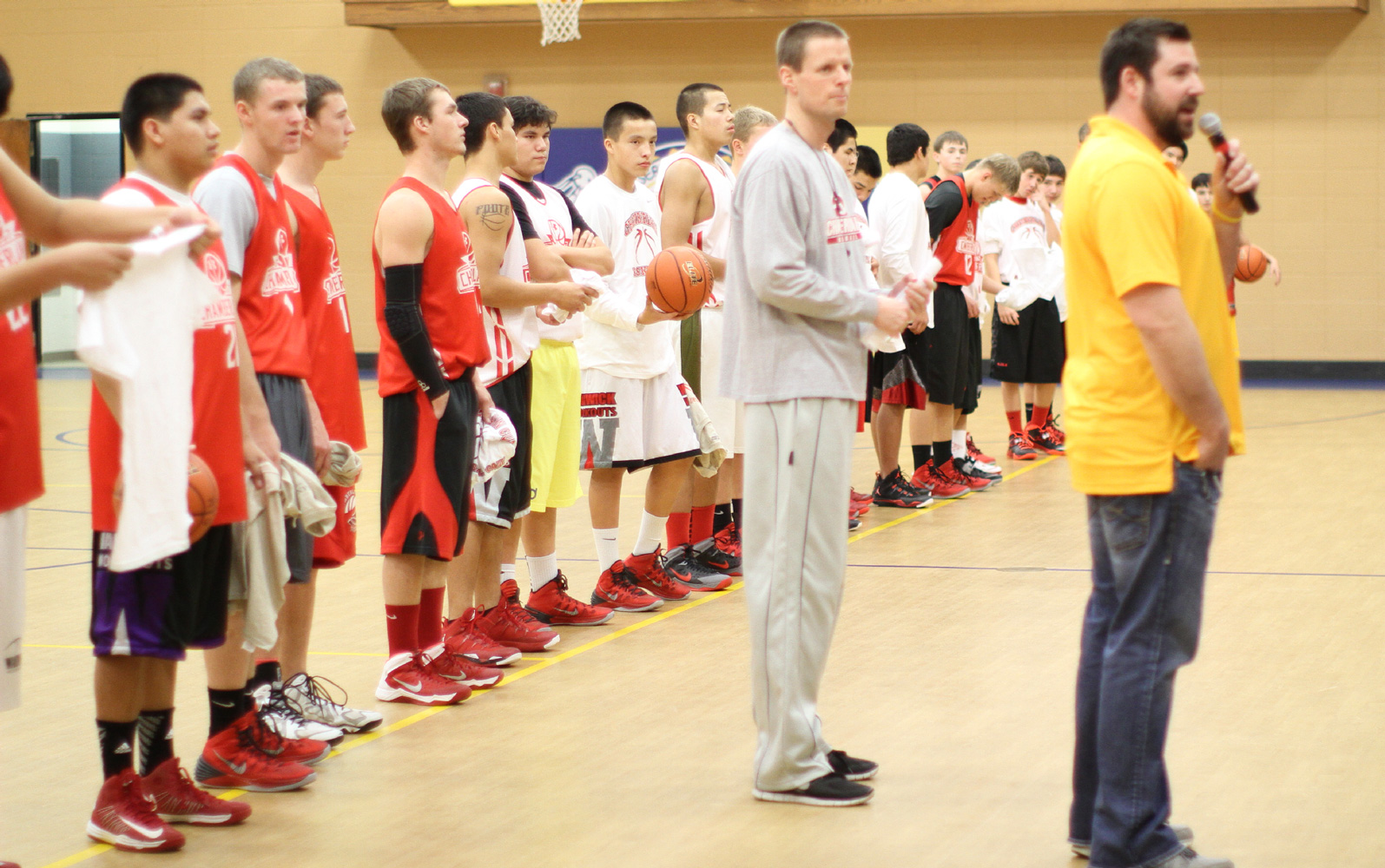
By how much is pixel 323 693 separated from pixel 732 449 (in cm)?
241

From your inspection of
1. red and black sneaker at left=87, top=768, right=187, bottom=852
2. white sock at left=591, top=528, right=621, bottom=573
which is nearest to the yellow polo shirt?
red and black sneaker at left=87, top=768, right=187, bottom=852

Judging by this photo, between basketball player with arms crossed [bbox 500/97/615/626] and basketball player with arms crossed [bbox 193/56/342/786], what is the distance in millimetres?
1253

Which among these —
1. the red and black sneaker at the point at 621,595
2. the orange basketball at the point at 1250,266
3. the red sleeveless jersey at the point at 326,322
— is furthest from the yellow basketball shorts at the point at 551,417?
the orange basketball at the point at 1250,266

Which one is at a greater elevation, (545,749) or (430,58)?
(430,58)

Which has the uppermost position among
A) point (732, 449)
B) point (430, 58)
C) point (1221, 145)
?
point (430, 58)

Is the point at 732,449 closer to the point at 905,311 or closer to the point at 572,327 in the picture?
the point at 572,327

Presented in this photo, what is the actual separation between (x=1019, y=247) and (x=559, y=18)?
22.2ft

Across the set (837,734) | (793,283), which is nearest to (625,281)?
(837,734)

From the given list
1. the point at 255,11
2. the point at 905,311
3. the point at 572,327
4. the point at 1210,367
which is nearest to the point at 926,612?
the point at 572,327

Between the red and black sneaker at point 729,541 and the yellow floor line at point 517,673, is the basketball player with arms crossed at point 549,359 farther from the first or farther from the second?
the red and black sneaker at point 729,541

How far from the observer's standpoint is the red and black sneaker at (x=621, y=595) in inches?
212

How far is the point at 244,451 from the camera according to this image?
3191mm

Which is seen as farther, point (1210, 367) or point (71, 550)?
point (71, 550)

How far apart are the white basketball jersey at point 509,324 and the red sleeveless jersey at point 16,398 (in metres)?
1.86
